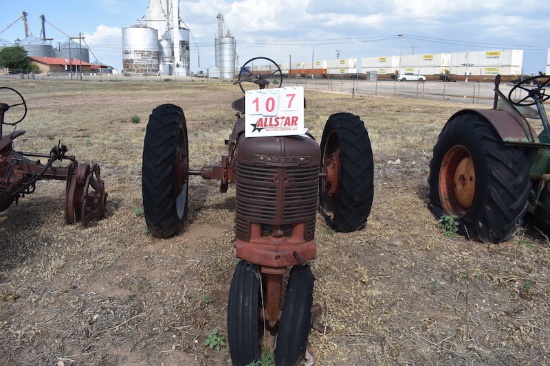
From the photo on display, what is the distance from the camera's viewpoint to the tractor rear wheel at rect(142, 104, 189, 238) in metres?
3.97

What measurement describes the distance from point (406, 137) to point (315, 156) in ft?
Answer: 27.4

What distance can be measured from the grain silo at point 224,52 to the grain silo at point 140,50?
11.4 metres

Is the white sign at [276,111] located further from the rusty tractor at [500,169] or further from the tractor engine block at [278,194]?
the rusty tractor at [500,169]

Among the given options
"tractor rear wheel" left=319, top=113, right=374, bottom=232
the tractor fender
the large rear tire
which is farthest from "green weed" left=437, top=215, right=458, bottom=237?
the large rear tire

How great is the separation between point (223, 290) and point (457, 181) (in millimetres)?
2868

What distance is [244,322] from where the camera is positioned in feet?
8.47

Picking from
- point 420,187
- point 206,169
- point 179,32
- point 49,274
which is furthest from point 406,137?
point 179,32

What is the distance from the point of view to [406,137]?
1056 centimetres

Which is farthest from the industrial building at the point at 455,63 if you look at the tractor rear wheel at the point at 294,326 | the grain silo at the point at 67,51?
the grain silo at the point at 67,51

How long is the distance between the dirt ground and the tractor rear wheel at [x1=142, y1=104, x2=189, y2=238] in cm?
31

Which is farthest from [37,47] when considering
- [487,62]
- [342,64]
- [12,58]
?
[487,62]

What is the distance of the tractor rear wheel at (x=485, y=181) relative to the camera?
12.8 ft

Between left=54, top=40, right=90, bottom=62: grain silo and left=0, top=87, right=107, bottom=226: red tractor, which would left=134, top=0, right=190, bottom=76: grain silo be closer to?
left=54, top=40, right=90, bottom=62: grain silo

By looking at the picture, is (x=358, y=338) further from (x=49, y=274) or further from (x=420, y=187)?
(x=420, y=187)
